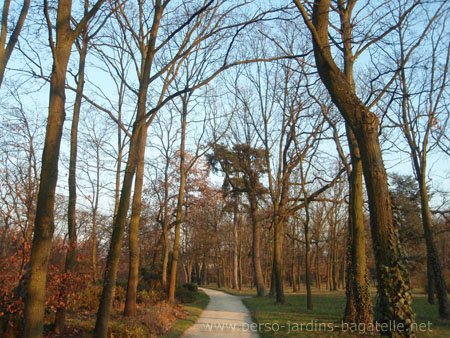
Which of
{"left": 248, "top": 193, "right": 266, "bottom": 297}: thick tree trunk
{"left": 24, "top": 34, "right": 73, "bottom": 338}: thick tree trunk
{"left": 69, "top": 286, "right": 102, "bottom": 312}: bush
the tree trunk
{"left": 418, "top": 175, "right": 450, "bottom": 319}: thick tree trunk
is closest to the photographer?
{"left": 24, "top": 34, "right": 73, "bottom": 338}: thick tree trunk

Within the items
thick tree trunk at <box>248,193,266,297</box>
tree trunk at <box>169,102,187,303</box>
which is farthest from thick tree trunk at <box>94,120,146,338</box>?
thick tree trunk at <box>248,193,266,297</box>

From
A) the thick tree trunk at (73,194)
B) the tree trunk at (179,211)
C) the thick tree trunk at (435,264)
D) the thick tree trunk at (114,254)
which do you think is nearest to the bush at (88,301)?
the thick tree trunk at (73,194)

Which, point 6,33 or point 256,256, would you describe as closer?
point 6,33

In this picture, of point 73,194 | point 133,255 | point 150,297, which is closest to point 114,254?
point 73,194

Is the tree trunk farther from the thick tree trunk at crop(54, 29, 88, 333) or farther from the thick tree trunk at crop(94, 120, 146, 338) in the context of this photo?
the thick tree trunk at crop(94, 120, 146, 338)

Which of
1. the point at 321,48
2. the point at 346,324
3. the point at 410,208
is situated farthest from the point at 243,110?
the point at 410,208

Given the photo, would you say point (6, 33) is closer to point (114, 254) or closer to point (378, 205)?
point (114, 254)

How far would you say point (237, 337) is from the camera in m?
8.82

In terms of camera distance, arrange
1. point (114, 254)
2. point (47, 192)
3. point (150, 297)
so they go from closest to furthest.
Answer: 1. point (47, 192)
2. point (114, 254)
3. point (150, 297)

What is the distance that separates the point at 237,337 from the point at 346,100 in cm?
658

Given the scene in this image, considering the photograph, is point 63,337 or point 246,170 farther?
point 246,170

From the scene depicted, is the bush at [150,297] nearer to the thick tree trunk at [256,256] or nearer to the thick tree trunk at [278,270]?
the thick tree trunk at [278,270]

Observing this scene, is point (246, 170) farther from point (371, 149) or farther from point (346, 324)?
point (371, 149)

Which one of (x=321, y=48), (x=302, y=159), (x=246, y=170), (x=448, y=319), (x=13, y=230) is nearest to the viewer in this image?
(x=321, y=48)
